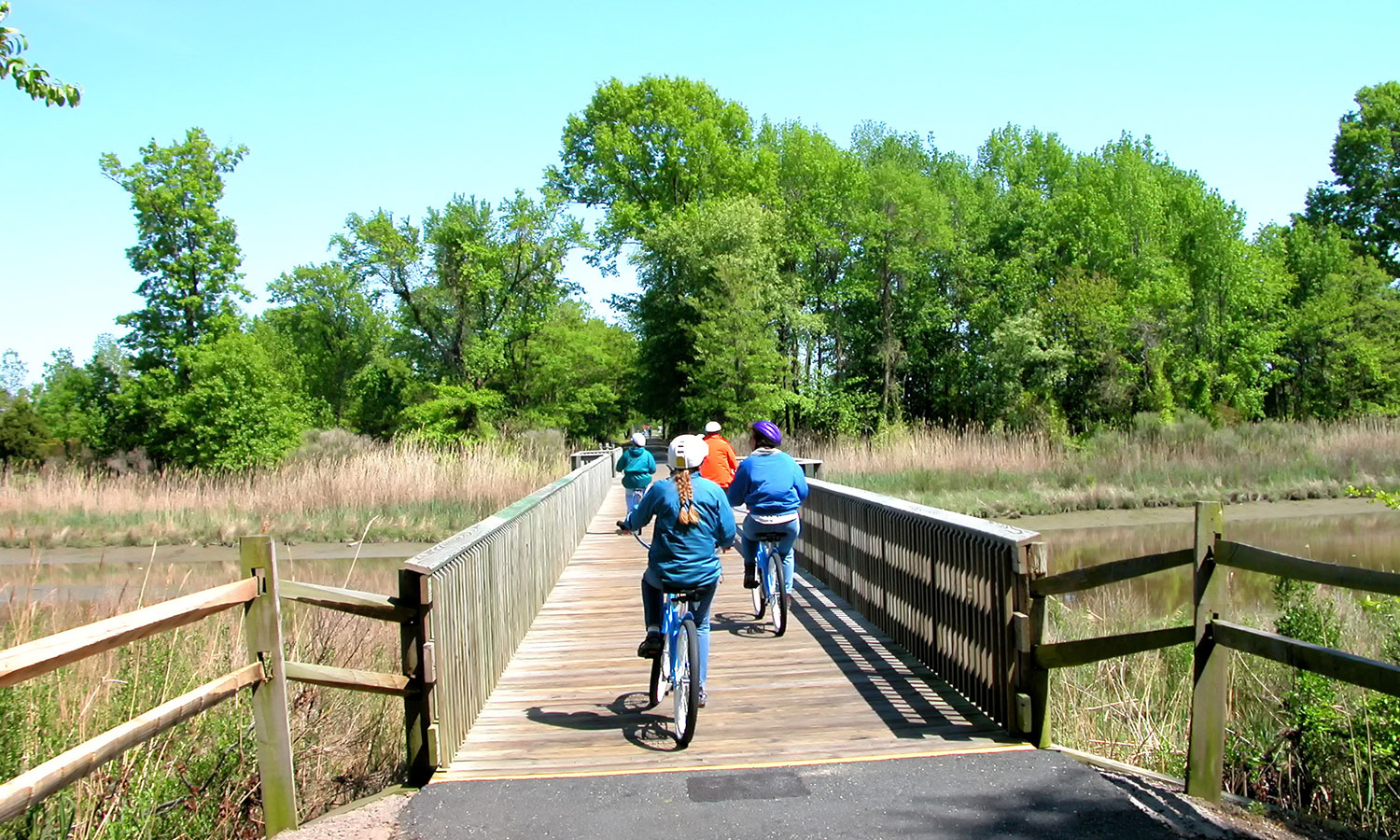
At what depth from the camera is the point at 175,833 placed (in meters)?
5.27

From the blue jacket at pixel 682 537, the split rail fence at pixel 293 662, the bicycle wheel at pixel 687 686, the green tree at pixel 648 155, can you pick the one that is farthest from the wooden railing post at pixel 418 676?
the green tree at pixel 648 155

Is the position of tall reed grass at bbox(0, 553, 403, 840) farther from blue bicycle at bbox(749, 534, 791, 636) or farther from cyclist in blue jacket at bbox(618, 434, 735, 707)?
blue bicycle at bbox(749, 534, 791, 636)

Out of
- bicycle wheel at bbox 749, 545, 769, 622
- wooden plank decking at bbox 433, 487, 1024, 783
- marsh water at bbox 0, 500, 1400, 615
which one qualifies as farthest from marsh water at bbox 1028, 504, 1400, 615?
wooden plank decking at bbox 433, 487, 1024, 783

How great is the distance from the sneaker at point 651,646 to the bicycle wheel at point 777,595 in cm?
234

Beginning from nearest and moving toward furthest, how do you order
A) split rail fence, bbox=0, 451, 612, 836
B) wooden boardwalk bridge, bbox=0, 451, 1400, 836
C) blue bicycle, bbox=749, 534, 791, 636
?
1. split rail fence, bbox=0, 451, 612, 836
2. wooden boardwalk bridge, bbox=0, 451, 1400, 836
3. blue bicycle, bbox=749, 534, 791, 636

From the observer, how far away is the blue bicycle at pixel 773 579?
28.1 feet

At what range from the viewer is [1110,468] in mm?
29656

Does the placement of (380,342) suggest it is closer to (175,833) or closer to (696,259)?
(696,259)

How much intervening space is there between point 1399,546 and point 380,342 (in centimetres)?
4841

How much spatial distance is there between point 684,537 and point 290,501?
2059 centimetres

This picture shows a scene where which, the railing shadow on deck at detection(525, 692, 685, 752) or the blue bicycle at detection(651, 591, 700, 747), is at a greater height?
the blue bicycle at detection(651, 591, 700, 747)

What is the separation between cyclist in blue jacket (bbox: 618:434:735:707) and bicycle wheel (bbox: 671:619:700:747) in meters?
0.25

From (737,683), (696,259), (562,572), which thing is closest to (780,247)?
(696,259)

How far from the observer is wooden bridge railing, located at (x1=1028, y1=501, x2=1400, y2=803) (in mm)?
4293
